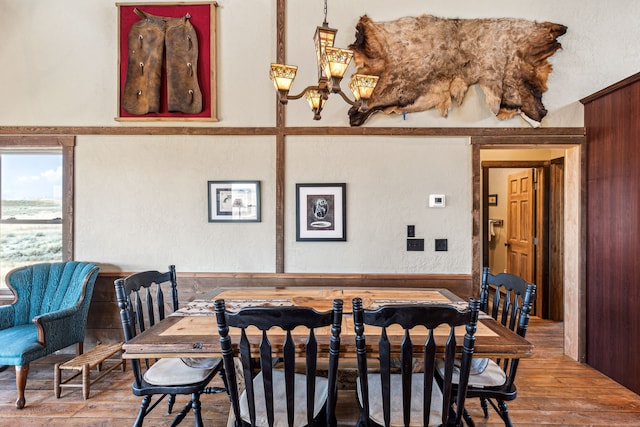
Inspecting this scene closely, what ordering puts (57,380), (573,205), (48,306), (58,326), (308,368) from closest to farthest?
(308,368), (57,380), (58,326), (48,306), (573,205)

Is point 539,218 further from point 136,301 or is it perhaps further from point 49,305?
point 49,305

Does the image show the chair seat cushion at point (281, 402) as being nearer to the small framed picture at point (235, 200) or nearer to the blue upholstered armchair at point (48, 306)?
the small framed picture at point (235, 200)

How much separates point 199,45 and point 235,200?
1.43 m

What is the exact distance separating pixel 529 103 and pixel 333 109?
5.63ft

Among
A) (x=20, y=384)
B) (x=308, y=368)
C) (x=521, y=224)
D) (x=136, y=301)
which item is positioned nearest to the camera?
(x=308, y=368)

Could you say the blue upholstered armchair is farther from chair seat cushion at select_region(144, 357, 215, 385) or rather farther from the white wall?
chair seat cushion at select_region(144, 357, 215, 385)

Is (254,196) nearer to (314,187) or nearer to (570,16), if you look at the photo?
(314,187)

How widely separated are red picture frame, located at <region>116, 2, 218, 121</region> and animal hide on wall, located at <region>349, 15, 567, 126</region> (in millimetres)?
1279

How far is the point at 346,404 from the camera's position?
2.48 meters

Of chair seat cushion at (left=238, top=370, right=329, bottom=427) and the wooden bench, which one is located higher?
chair seat cushion at (left=238, top=370, right=329, bottom=427)

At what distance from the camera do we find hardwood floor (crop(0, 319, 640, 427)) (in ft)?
7.47

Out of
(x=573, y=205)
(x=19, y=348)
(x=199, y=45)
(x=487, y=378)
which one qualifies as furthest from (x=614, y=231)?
(x=19, y=348)

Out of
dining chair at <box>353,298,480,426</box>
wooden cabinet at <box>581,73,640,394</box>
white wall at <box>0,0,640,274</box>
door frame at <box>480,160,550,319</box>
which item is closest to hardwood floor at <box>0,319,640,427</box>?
wooden cabinet at <box>581,73,640,394</box>

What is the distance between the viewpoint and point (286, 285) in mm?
3178
